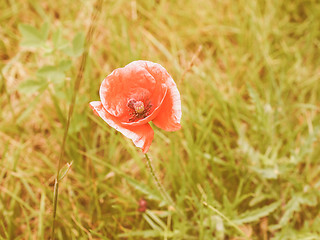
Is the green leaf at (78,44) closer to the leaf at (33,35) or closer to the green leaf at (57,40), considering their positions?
the green leaf at (57,40)

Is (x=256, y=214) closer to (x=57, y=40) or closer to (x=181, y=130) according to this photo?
(x=181, y=130)

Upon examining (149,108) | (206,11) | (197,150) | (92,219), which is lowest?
(92,219)

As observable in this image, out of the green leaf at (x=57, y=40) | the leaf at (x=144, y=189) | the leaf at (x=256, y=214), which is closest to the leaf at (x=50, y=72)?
the green leaf at (x=57, y=40)

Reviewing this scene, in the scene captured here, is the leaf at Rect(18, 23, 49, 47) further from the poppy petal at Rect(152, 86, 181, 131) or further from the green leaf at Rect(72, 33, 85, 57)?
the poppy petal at Rect(152, 86, 181, 131)

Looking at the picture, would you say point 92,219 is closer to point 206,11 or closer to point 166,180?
point 166,180

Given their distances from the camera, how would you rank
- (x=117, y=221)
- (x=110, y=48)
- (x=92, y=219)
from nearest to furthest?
(x=117, y=221) < (x=92, y=219) < (x=110, y=48)

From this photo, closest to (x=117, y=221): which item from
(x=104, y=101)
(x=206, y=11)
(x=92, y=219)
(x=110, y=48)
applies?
(x=92, y=219)
